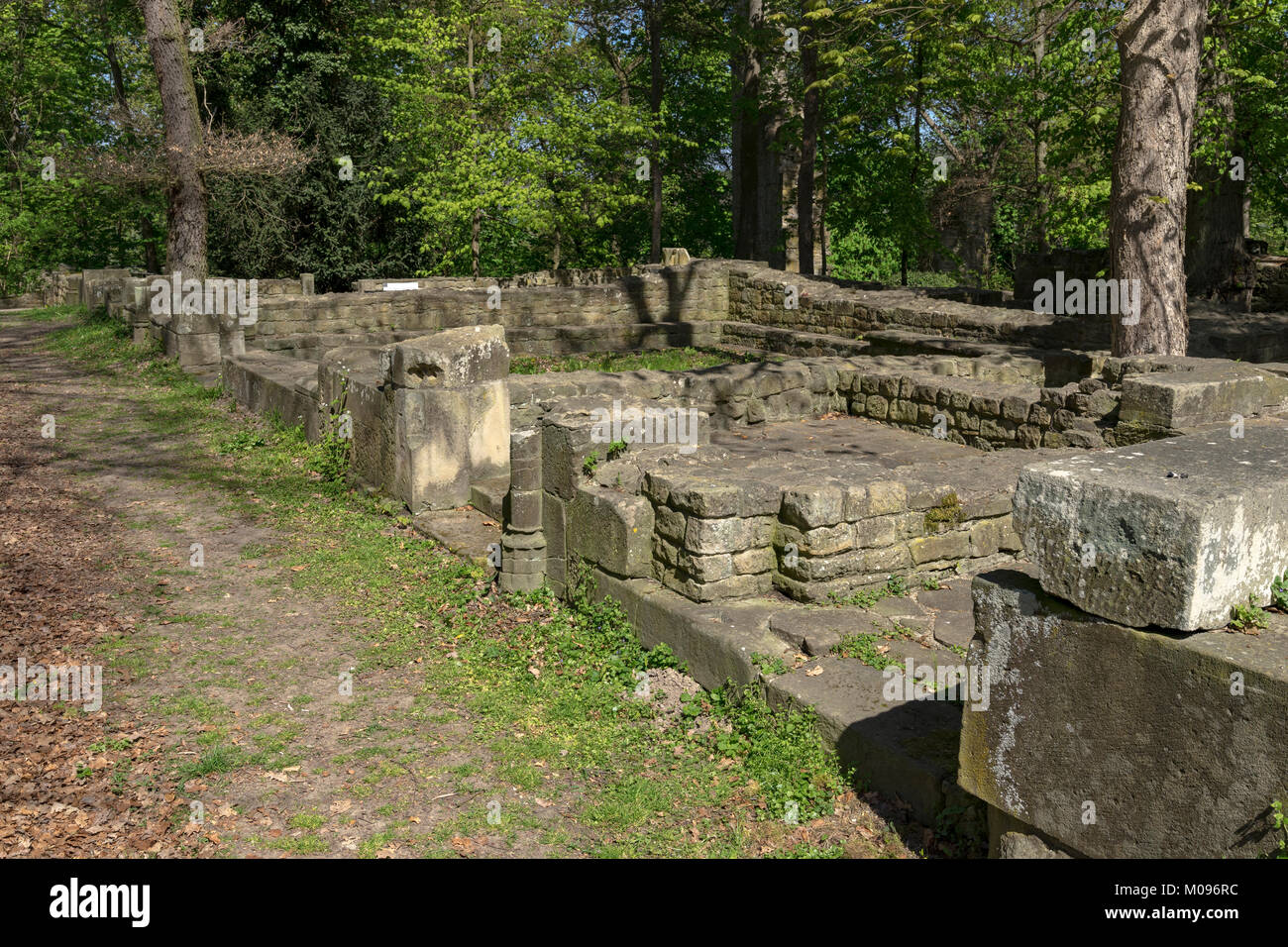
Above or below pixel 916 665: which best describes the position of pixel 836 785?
below

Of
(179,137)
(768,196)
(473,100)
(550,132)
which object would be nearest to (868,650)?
(179,137)

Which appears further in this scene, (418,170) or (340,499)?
(418,170)

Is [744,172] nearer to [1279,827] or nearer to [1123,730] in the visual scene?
[1123,730]

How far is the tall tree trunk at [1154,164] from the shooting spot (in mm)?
9516

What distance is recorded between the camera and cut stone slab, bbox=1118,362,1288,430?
7.93 m

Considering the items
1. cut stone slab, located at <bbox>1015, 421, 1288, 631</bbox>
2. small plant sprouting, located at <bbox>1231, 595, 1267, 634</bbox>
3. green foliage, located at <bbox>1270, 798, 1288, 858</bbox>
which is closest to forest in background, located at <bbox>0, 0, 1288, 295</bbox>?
cut stone slab, located at <bbox>1015, 421, 1288, 631</bbox>

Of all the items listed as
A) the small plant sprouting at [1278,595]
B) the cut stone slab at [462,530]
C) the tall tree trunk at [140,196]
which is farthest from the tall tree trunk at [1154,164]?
the tall tree trunk at [140,196]

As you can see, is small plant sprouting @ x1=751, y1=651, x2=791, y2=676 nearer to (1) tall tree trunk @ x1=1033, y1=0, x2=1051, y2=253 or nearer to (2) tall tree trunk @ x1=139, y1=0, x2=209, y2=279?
(1) tall tree trunk @ x1=1033, y1=0, x2=1051, y2=253

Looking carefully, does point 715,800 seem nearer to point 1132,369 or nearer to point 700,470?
point 700,470

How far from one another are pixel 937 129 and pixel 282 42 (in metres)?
16.6

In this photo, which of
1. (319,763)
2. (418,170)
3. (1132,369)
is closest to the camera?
(319,763)

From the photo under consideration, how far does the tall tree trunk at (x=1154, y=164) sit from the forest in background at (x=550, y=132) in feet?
22.0

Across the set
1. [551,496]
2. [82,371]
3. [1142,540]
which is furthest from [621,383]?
[82,371]

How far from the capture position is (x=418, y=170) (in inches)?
1064
